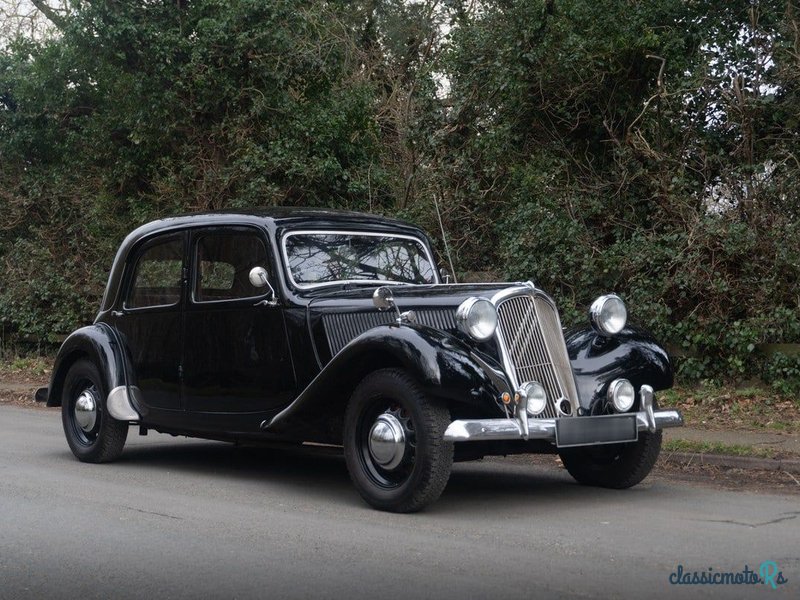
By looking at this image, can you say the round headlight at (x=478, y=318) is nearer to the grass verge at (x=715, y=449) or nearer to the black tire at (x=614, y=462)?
the black tire at (x=614, y=462)

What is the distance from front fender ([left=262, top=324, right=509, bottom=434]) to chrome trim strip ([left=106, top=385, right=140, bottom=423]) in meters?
2.10

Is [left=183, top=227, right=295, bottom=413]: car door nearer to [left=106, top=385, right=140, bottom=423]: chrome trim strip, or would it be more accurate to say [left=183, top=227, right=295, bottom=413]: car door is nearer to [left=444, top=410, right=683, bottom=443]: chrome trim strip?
[left=106, top=385, right=140, bottom=423]: chrome trim strip

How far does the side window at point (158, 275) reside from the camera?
27.4ft

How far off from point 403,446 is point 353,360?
677 millimetres

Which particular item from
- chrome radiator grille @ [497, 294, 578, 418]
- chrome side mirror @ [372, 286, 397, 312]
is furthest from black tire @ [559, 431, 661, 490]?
chrome side mirror @ [372, 286, 397, 312]

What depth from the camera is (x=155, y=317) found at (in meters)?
8.40

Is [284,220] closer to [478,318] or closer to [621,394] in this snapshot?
[478,318]

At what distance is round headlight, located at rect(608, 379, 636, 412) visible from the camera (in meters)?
6.79

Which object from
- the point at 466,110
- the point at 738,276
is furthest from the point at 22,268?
the point at 738,276

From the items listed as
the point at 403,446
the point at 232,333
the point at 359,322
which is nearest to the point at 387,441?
the point at 403,446


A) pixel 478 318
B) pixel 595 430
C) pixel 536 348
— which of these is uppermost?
pixel 478 318

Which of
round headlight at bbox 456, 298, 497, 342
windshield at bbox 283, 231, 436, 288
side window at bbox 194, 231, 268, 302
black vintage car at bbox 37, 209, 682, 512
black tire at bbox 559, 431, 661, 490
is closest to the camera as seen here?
black vintage car at bbox 37, 209, 682, 512

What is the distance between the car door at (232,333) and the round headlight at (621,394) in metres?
2.18

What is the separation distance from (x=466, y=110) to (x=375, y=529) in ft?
33.4
